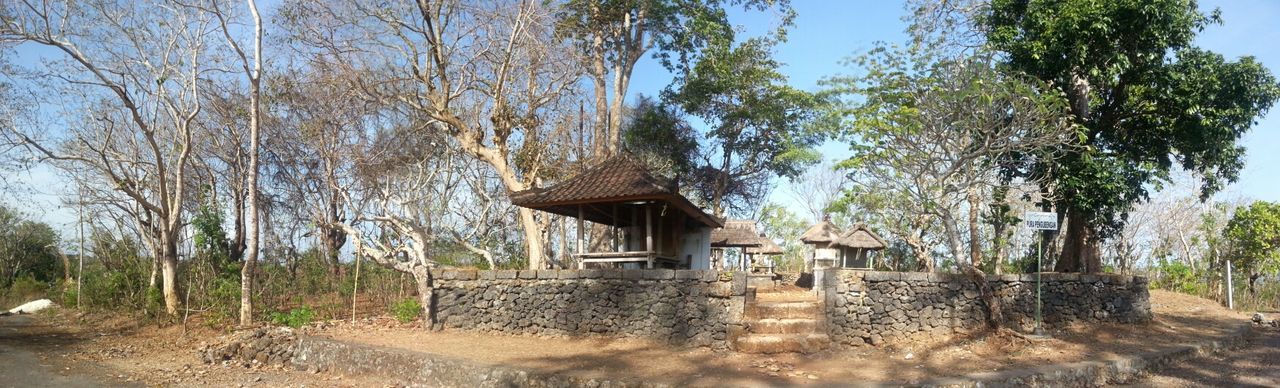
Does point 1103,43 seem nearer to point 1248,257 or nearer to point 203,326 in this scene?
point 1248,257

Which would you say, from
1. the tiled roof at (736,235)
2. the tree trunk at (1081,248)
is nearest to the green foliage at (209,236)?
the tiled roof at (736,235)

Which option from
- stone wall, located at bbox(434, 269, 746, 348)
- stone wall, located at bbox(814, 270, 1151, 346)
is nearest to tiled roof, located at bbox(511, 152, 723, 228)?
stone wall, located at bbox(434, 269, 746, 348)

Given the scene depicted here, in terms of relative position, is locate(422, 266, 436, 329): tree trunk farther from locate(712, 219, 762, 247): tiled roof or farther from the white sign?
locate(712, 219, 762, 247): tiled roof

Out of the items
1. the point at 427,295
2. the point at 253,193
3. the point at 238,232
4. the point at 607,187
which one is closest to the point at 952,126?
the point at 607,187

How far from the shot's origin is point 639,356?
29.8 ft

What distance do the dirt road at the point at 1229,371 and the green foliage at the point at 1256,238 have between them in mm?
5438

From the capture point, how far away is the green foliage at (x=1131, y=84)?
1067cm

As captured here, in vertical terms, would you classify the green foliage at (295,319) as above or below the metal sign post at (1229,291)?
below

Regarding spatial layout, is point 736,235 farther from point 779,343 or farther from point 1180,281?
point 779,343

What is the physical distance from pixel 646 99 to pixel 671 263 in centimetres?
1054

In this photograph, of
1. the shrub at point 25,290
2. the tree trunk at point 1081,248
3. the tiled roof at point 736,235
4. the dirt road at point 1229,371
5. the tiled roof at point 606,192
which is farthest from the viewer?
the shrub at point 25,290

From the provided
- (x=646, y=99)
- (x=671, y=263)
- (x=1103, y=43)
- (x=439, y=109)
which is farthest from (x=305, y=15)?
(x=1103, y=43)

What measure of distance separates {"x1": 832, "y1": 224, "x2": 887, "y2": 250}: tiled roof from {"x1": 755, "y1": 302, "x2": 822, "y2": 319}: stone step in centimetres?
895

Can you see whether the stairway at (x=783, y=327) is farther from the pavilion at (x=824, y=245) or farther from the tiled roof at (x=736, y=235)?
the tiled roof at (x=736, y=235)
